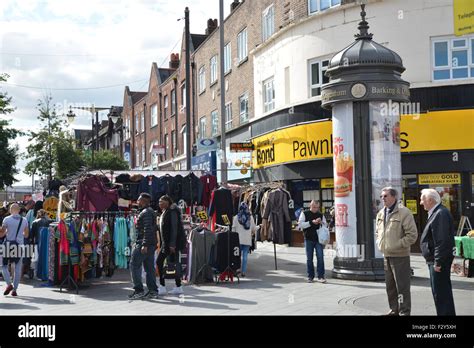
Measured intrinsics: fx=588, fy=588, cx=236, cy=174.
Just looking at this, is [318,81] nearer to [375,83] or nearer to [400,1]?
[400,1]

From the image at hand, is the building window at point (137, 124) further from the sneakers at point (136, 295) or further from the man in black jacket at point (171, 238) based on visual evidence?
the sneakers at point (136, 295)

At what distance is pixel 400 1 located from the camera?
62.0 feet

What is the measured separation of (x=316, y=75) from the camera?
69.5 ft

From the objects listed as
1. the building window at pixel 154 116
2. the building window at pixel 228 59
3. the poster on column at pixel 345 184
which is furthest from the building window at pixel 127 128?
the poster on column at pixel 345 184

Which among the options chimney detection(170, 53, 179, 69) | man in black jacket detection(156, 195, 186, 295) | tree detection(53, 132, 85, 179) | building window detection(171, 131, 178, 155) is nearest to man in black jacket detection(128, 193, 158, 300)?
man in black jacket detection(156, 195, 186, 295)

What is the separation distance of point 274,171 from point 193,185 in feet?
29.2

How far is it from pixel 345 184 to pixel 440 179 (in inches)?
271

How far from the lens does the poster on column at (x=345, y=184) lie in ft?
40.9

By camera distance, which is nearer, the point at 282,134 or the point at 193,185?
the point at 193,185

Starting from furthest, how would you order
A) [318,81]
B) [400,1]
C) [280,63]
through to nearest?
[280,63] < [318,81] < [400,1]

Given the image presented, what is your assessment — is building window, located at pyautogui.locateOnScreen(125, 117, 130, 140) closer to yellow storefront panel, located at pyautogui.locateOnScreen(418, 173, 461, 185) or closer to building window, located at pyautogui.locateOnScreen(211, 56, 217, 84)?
building window, located at pyautogui.locateOnScreen(211, 56, 217, 84)

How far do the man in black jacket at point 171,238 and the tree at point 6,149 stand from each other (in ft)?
73.0

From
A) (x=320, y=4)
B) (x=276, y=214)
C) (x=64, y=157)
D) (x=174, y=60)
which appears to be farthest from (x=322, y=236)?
(x=174, y=60)
